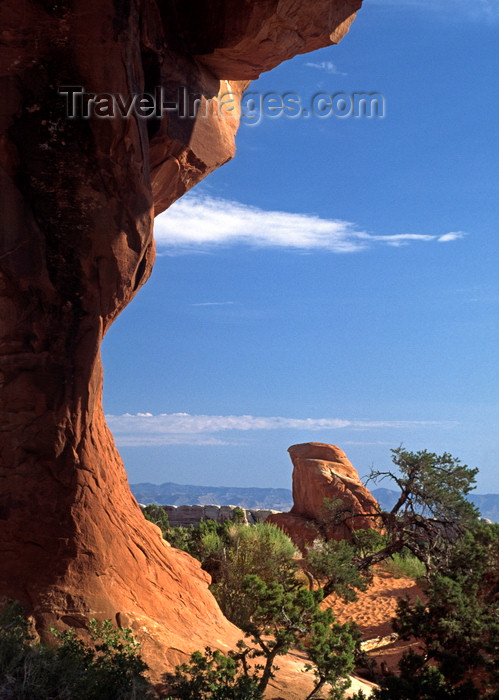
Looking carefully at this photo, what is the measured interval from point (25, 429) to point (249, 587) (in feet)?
10.9

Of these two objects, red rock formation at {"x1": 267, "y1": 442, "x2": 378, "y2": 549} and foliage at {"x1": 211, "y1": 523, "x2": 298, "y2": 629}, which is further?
red rock formation at {"x1": 267, "y1": 442, "x2": 378, "y2": 549}

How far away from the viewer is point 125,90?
7.82 meters

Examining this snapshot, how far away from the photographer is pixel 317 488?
24797 millimetres

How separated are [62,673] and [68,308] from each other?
13.5ft

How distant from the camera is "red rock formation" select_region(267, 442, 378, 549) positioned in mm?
22938

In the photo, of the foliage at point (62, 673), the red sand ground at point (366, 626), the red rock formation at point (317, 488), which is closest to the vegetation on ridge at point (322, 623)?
the foliage at point (62, 673)

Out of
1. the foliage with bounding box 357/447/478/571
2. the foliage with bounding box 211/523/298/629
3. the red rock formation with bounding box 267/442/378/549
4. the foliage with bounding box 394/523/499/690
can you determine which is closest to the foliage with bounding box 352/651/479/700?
the foliage with bounding box 394/523/499/690

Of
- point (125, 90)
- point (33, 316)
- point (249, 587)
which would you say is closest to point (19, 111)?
point (125, 90)

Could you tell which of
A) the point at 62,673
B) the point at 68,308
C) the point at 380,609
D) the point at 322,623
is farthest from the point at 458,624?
the point at 68,308

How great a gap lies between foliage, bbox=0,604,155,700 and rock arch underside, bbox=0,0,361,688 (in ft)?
3.56

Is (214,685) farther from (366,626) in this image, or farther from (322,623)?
(366,626)

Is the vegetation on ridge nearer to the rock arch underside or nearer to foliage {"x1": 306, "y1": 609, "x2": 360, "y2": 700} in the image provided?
foliage {"x1": 306, "y1": 609, "x2": 360, "y2": 700}

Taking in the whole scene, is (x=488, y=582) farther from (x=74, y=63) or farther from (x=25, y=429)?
(x=74, y=63)

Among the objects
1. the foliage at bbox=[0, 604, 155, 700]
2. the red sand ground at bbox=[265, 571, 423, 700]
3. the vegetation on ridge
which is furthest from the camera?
the red sand ground at bbox=[265, 571, 423, 700]
